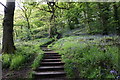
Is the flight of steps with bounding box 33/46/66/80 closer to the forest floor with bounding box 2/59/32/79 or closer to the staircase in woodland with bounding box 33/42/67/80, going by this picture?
the staircase in woodland with bounding box 33/42/67/80

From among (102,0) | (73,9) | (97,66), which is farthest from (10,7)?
(102,0)

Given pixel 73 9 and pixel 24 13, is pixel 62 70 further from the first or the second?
pixel 24 13

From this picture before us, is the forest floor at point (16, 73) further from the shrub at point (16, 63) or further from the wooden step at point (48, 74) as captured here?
the wooden step at point (48, 74)

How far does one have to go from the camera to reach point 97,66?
4.14m

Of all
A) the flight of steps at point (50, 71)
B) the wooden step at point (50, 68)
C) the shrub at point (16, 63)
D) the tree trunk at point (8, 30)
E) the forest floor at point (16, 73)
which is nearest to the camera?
the forest floor at point (16, 73)

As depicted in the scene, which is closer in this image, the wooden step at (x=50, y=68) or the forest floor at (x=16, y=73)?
the forest floor at (x=16, y=73)

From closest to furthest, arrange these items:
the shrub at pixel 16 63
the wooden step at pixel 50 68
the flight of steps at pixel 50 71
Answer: the flight of steps at pixel 50 71 < the shrub at pixel 16 63 < the wooden step at pixel 50 68

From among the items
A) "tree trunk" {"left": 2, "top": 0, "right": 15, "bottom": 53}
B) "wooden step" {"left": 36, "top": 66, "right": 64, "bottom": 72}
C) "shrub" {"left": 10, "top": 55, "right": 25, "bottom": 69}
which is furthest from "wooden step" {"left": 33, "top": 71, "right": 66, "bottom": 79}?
"tree trunk" {"left": 2, "top": 0, "right": 15, "bottom": 53}

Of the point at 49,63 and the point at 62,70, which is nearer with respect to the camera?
the point at 62,70

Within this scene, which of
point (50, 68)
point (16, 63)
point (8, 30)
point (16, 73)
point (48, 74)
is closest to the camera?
point (16, 73)

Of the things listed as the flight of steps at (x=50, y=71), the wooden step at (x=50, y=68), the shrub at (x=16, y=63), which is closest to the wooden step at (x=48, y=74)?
the flight of steps at (x=50, y=71)

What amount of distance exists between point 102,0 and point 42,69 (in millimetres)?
8735

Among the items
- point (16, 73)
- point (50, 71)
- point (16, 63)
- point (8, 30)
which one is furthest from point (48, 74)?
point (8, 30)

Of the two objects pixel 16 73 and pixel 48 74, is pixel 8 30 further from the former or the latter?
pixel 48 74
